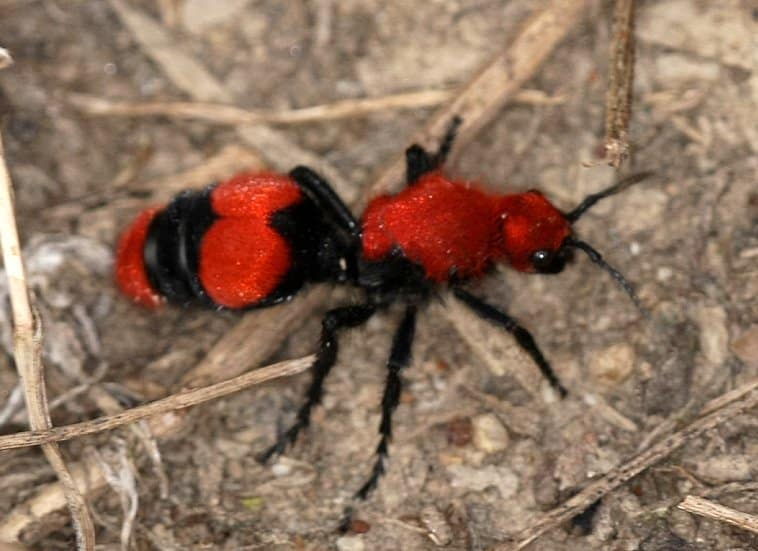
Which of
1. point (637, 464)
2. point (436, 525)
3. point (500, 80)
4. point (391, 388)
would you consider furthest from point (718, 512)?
point (500, 80)

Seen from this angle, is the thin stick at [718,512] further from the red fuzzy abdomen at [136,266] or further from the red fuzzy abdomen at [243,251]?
the red fuzzy abdomen at [136,266]

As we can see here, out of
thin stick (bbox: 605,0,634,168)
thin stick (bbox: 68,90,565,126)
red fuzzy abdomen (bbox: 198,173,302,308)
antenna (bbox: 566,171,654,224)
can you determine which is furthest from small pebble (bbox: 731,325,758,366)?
red fuzzy abdomen (bbox: 198,173,302,308)

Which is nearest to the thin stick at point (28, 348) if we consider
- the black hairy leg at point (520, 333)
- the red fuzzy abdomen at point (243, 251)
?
the red fuzzy abdomen at point (243, 251)

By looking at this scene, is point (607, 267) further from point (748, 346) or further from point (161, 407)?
point (161, 407)

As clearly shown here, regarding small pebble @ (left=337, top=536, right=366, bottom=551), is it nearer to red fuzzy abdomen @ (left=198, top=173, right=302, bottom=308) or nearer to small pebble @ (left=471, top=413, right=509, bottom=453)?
small pebble @ (left=471, top=413, right=509, bottom=453)

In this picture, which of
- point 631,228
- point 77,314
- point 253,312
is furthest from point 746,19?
point 77,314

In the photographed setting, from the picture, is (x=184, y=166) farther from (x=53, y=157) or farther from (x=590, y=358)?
(x=590, y=358)
